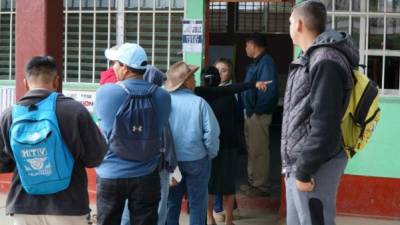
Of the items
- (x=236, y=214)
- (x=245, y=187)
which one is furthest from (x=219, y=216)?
(x=245, y=187)

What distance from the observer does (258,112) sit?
23.3 ft

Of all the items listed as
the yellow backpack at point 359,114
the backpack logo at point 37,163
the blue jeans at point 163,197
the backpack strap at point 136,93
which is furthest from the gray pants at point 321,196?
the blue jeans at point 163,197

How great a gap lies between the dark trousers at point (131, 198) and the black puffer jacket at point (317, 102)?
3.79ft

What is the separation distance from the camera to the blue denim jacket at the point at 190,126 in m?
5.14

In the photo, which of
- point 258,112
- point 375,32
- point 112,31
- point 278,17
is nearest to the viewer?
point 375,32

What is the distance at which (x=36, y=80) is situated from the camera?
3594 millimetres

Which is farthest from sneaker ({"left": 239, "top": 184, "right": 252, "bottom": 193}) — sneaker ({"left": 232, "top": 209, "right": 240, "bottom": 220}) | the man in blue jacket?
sneaker ({"left": 232, "top": 209, "right": 240, "bottom": 220})

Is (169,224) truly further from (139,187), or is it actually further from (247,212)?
(247,212)

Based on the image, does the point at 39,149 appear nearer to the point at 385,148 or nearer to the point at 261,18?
the point at 385,148

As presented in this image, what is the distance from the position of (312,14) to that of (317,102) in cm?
52

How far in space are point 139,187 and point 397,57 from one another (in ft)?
11.2

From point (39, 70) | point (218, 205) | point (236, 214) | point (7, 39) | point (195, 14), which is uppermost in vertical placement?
point (195, 14)

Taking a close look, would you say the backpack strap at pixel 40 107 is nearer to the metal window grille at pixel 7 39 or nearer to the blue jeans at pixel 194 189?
the blue jeans at pixel 194 189

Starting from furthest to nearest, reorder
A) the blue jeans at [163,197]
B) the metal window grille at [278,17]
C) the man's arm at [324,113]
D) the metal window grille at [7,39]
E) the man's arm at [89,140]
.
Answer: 1. the metal window grille at [278,17]
2. the metal window grille at [7,39]
3. the blue jeans at [163,197]
4. the man's arm at [89,140]
5. the man's arm at [324,113]
